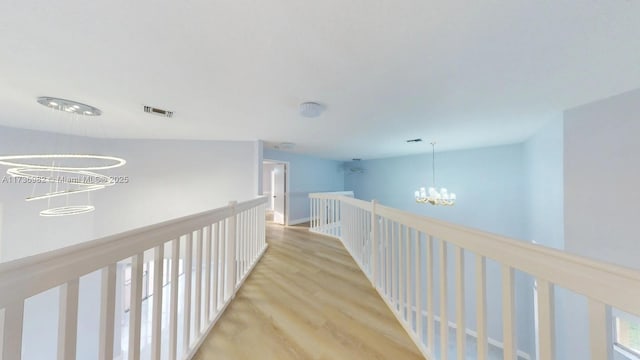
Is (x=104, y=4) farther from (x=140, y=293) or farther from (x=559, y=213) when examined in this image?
(x=559, y=213)

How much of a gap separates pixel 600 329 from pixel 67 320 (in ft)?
5.13

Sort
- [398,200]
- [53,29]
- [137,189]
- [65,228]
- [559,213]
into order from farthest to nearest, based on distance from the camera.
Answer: [398,200] → [137,189] → [65,228] → [559,213] → [53,29]

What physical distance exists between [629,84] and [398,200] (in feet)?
16.8

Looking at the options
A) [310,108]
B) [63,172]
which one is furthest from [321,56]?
[63,172]

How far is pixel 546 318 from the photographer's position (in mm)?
701

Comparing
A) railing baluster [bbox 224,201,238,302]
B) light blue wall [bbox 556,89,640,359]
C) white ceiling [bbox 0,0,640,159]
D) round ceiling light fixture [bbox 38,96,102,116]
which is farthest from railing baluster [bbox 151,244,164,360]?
light blue wall [bbox 556,89,640,359]

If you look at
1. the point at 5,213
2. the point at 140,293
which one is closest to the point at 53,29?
the point at 140,293

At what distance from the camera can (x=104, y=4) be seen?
106cm

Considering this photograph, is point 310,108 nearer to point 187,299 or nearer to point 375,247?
point 375,247

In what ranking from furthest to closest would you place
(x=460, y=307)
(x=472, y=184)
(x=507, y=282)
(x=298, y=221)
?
1. (x=298, y=221)
2. (x=472, y=184)
3. (x=460, y=307)
4. (x=507, y=282)

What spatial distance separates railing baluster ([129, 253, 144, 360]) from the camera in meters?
0.96

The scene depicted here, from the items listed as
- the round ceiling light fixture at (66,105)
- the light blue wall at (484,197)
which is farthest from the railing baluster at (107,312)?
the light blue wall at (484,197)

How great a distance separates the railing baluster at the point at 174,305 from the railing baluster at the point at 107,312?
365 millimetres

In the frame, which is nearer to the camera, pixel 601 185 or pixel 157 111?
pixel 601 185
